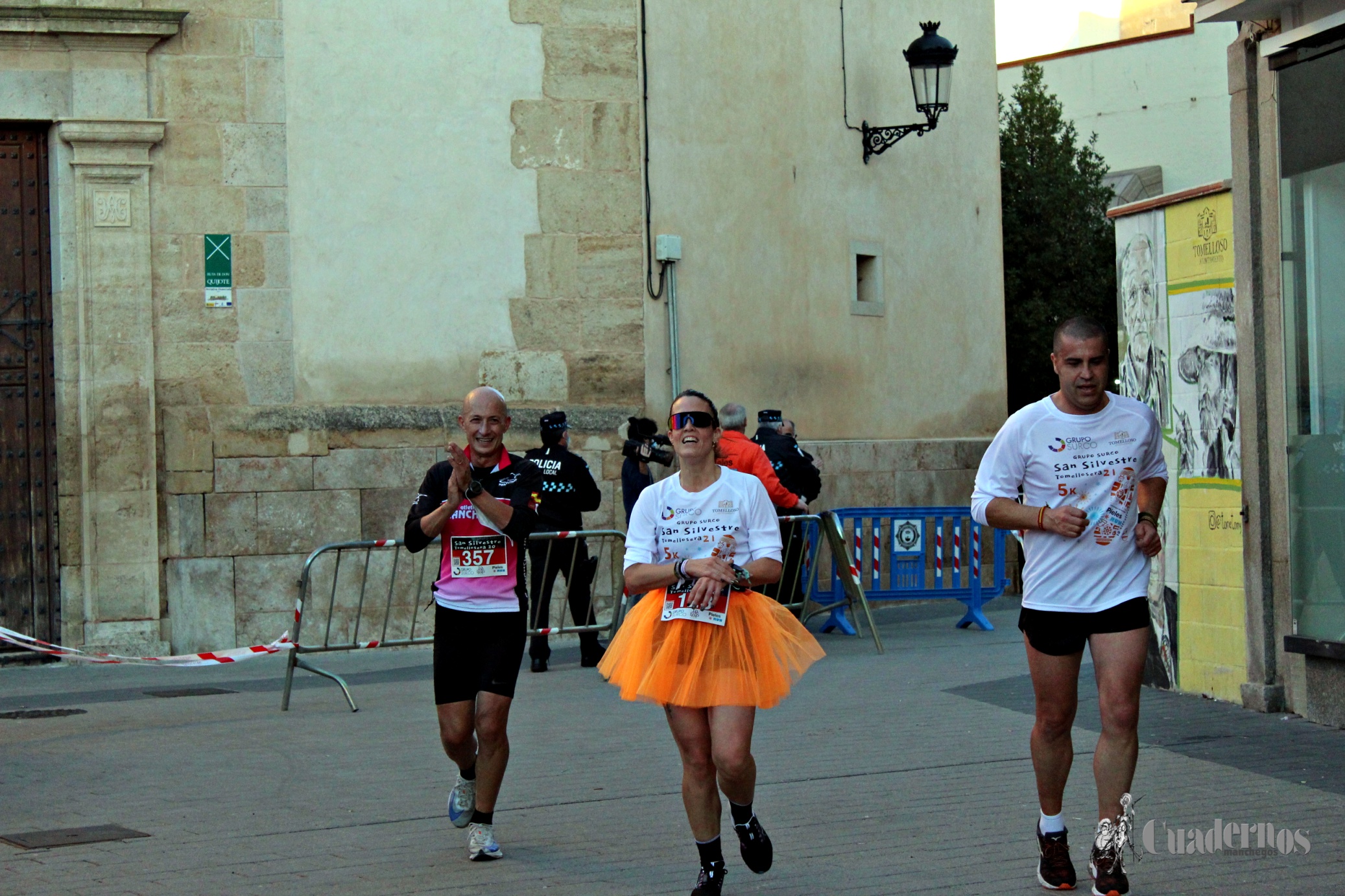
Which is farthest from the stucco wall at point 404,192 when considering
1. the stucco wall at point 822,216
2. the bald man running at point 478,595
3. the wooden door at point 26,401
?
the bald man running at point 478,595

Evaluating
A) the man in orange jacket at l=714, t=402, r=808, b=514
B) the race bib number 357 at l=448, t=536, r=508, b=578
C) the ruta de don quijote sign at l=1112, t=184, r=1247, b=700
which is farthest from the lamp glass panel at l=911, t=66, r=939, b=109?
the race bib number 357 at l=448, t=536, r=508, b=578

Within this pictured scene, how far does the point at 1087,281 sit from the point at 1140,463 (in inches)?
936

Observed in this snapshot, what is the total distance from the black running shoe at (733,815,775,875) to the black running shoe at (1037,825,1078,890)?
0.90 metres

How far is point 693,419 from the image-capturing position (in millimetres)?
5504

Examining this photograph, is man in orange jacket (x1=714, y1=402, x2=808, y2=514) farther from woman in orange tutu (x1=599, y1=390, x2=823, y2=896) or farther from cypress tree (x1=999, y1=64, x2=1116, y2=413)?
cypress tree (x1=999, y1=64, x2=1116, y2=413)

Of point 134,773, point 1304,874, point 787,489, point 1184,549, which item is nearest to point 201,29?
point 787,489

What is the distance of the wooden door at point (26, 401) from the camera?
1296cm

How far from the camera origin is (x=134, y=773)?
318 inches

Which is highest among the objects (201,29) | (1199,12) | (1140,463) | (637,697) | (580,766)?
(201,29)

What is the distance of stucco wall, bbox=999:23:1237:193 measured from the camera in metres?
32.2

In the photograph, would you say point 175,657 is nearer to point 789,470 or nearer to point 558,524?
point 558,524

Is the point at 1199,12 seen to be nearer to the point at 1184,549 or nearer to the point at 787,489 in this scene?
the point at 1184,549

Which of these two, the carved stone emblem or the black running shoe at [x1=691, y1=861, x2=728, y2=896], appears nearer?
the black running shoe at [x1=691, y1=861, x2=728, y2=896]

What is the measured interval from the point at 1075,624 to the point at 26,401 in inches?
391
